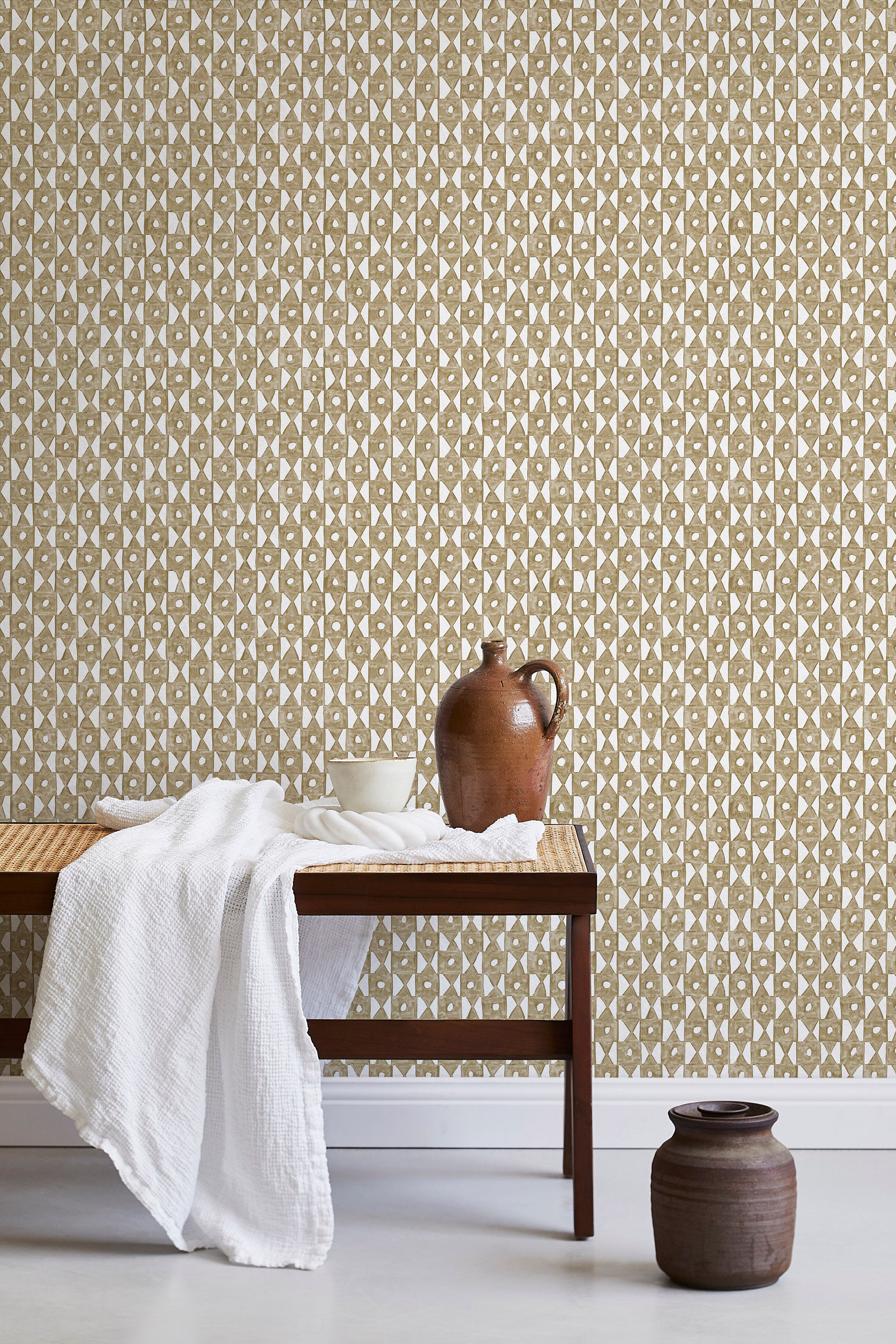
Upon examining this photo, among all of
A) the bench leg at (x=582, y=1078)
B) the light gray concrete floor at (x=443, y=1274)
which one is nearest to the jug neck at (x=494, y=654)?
the bench leg at (x=582, y=1078)

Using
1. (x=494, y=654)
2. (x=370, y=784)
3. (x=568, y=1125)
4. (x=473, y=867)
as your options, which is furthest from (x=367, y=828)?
(x=568, y=1125)

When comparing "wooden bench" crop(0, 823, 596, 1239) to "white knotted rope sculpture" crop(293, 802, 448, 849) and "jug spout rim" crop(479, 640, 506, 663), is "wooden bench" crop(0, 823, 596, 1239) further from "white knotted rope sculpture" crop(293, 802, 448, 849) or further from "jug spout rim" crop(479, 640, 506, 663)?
"jug spout rim" crop(479, 640, 506, 663)

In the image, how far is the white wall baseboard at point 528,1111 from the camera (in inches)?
113

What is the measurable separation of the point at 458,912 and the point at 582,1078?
0.37 meters

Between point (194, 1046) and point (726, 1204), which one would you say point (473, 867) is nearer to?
point (194, 1046)

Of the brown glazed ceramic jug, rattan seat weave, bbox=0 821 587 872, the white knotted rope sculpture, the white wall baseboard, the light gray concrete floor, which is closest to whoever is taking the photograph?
the light gray concrete floor

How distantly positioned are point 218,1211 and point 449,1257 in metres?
0.41

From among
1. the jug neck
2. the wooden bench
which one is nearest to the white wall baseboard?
the wooden bench

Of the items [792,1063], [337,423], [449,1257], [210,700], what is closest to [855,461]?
[337,423]

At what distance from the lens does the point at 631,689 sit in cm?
295

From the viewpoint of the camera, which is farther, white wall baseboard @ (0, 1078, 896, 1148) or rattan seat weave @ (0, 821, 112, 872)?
white wall baseboard @ (0, 1078, 896, 1148)

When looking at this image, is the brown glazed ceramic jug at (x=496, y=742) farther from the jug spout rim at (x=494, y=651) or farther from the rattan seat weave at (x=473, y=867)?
the rattan seat weave at (x=473, y=867)

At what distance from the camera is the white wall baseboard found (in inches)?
113

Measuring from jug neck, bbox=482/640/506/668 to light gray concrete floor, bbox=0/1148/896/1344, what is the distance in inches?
41.3
